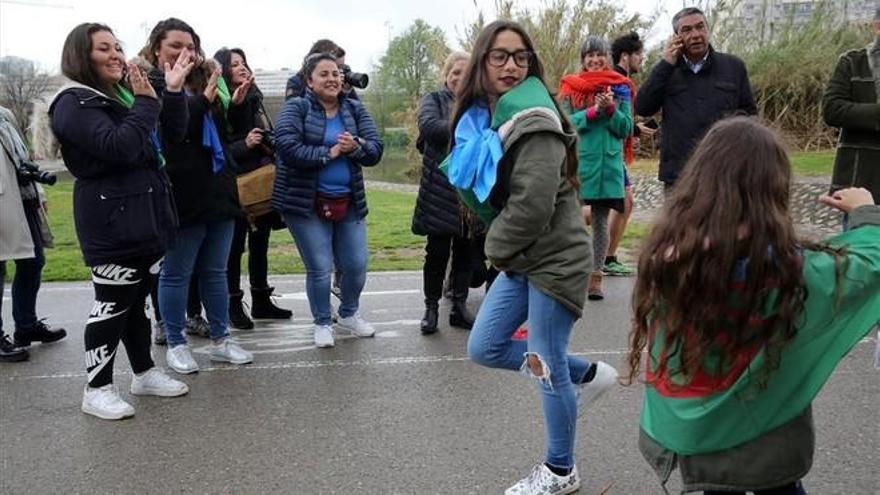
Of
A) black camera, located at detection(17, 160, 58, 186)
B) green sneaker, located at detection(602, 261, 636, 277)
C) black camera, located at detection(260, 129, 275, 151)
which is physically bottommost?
green sneaker, located at detection(602, 261, 636, 277)

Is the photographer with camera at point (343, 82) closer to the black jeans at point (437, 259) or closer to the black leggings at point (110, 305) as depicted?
the black jeans at point (437, 259)

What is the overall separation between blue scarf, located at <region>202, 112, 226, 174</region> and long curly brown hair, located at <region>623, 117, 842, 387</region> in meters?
3.11

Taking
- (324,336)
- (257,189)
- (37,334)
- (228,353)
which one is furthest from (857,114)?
(37,334)

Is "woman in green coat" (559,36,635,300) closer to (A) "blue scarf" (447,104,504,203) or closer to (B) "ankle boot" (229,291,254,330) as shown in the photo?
(B) "ankle boot" (229,291,254,330)

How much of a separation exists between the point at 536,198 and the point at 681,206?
2.47 feet

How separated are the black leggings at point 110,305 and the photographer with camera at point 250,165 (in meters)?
1.22

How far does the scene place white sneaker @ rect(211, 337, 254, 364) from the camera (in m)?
4.75

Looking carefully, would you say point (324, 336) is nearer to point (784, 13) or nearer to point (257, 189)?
point (257, 189)

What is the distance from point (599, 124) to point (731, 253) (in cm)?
401

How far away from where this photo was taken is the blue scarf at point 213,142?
448cm

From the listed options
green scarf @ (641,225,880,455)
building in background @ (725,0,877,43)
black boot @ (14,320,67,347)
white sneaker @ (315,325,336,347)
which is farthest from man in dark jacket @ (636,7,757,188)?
building in background @ (725,0,877,43)

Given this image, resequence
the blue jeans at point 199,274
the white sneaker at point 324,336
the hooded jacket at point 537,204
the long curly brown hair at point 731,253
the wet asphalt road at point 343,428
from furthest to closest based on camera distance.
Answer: the white sneaker at point 324,336 < the blue jeans at point 199,274 < the wet asphalt road at point 343,428 < the hooded jacket at point 537,204 < the long curly brown hair at point 731,253

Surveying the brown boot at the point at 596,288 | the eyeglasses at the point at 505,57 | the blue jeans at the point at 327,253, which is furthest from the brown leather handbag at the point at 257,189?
the eyeglasses at the point at 505,57

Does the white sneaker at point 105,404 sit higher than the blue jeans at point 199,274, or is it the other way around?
the blue jeans at point 199,274
